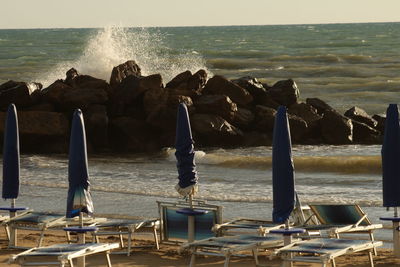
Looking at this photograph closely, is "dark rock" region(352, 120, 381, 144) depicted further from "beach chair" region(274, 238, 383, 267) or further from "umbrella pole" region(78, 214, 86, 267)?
"umbrella pole" region(78, 214, 86, 267)

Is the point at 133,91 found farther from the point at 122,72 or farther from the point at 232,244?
the point at 232,244

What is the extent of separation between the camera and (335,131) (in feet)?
93.0

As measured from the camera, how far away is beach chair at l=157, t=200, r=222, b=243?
13.1m

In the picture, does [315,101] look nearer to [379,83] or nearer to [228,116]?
[228,116]

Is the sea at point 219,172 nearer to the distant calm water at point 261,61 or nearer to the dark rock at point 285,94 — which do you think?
the distant calm water at point 261,61

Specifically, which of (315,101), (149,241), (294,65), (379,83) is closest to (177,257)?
(149,241)

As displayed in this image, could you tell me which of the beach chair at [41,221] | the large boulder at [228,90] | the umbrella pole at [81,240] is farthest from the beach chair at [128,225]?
the large boulder at [228,90]

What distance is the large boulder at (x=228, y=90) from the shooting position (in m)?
28.5

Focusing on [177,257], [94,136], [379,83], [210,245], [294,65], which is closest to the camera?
[210,245]

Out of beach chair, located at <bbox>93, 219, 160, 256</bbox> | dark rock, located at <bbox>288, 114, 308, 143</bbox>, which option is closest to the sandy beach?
beach chair, located at <bbox>93, 219, 160, 256</bbox>

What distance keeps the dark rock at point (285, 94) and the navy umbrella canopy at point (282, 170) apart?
60.5ft

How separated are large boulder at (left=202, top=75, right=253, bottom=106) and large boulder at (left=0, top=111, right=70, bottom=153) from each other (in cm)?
414

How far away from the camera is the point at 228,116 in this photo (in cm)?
2761

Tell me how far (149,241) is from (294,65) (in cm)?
5504
